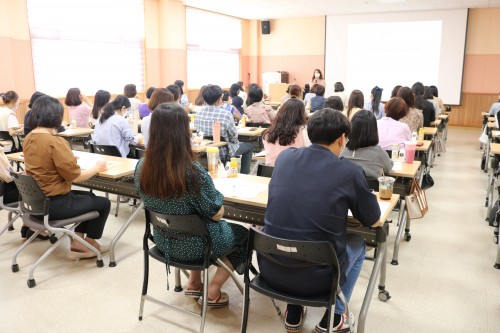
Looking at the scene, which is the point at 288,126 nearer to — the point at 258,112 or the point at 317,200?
the point at 317,200

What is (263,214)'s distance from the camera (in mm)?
2943

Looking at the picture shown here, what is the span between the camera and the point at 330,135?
84.4 inches

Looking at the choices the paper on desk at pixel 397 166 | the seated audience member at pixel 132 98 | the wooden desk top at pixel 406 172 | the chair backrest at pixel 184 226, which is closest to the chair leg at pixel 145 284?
the chair backrest at pixel 184 226

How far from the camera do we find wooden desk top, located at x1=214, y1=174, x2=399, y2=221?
261 cm

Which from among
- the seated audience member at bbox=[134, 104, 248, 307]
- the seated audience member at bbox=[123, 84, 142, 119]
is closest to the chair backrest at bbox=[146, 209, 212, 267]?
the seated audience member at bbox=[134, 104, 248, 307]

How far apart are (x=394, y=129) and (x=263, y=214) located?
6.72ft

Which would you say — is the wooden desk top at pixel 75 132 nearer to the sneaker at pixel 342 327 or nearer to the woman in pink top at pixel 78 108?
the woman in pink top at pixel 78 108

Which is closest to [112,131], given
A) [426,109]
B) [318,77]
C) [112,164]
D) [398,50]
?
[112,164]

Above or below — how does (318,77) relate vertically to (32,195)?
above

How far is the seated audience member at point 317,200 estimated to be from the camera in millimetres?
1999

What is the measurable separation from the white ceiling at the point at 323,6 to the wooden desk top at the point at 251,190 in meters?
8.31

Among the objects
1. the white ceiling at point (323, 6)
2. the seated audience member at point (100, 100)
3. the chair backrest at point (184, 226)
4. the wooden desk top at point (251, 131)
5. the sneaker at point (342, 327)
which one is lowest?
the sneaker at point (342, 327)

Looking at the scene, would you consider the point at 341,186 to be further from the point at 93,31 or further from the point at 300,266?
the point at 93,31

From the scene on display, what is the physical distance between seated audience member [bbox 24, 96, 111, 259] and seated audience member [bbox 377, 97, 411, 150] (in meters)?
2.75
